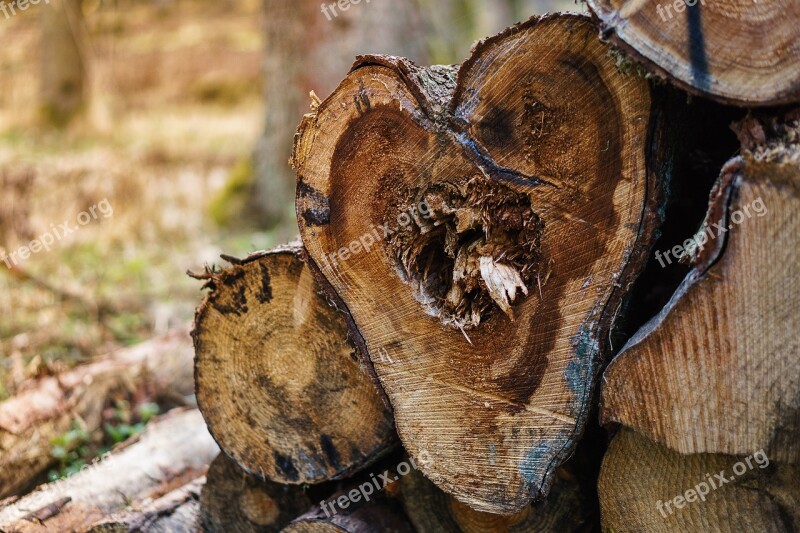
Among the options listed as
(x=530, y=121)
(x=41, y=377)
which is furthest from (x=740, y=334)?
(x=41, y=377)

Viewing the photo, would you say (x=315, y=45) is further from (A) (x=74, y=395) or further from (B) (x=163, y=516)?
(B) (x=163, y=516)

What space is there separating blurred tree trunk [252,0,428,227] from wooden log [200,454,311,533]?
3.94 metres

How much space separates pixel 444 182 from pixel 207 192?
624cm

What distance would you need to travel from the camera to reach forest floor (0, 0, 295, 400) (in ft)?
15.5

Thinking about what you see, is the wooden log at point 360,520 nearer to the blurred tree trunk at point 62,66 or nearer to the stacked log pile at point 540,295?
the stacked log pile at point 540,295

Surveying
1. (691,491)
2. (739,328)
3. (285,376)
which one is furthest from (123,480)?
(739,328)

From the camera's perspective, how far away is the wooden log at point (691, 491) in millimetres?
1736

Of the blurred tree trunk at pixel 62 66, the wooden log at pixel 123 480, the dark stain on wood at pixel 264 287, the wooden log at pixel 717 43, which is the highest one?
the blurred tree trunk at pixel 62 66

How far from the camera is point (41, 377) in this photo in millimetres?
3492

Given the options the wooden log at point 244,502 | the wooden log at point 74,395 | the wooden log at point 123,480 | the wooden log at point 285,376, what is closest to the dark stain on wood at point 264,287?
the wooden log at point 285,376

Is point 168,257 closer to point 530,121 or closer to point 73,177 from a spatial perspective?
point 73,177

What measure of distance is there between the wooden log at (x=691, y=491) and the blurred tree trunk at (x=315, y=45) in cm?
452

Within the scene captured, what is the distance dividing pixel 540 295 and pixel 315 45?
471cm

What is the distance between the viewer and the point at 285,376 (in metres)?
2.26
